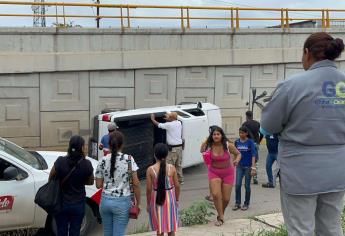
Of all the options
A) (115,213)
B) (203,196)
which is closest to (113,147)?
(115,213)

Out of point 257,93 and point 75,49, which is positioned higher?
point 75,49

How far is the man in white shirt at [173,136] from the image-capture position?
1078 cm

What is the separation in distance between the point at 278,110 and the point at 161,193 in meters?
3.14

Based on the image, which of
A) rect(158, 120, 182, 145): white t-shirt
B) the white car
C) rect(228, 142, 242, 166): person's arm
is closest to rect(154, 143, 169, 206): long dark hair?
the white car

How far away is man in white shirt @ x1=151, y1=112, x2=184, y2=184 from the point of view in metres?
10.8

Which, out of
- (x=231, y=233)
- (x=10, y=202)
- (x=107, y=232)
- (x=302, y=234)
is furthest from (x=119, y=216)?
(x=302, y=234)

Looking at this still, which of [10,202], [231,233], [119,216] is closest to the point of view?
[119,216]

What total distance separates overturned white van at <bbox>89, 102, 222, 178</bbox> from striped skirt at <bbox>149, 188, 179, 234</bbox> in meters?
5.03

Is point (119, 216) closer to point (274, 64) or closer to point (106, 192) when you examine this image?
point (106, 192)

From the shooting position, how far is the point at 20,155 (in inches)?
279

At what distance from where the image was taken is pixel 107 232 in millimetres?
5250

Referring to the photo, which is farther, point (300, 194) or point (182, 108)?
point (182, 108)

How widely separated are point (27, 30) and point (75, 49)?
4.73 feet

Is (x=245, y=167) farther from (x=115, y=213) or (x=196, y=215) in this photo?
(x=115, y=213)
